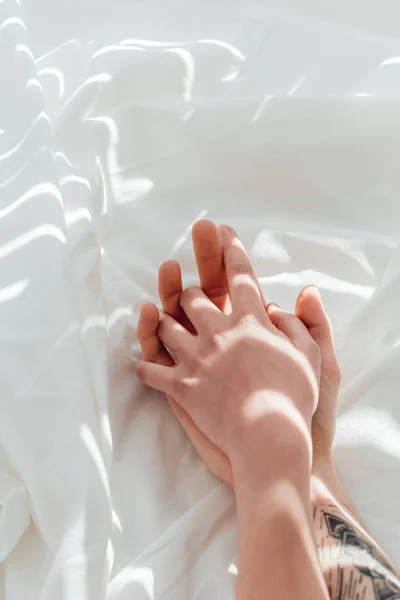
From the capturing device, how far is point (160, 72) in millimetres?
1191

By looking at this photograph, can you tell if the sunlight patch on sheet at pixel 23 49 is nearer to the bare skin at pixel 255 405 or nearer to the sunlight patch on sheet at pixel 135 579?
the bare skin at pixel 255 405

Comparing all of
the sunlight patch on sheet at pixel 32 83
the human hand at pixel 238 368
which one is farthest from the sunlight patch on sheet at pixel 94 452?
the sunlight patch on sheet at pixel 32 83

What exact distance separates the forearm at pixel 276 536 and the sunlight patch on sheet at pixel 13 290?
0.36 meters

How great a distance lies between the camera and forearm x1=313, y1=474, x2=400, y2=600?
0.75m

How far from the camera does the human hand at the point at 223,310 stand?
87cm

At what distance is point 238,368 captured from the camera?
0.89 m

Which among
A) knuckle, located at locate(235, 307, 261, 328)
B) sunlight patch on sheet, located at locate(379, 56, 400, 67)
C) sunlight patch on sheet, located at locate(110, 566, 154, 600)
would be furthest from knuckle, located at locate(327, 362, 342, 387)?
sunlight patch on sheet, located at locate(379, 56, 400, 67)

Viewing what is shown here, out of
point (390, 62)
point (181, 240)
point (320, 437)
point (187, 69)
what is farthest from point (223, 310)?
point (390, 62)

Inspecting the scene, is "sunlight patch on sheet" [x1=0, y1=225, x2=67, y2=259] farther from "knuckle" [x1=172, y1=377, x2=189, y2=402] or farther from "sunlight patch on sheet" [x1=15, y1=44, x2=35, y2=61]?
"sunlight patch on sheet" [x1=15, y1=44, x2=35, y2=61]

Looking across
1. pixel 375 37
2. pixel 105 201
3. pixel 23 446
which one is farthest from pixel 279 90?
pixel 23 446


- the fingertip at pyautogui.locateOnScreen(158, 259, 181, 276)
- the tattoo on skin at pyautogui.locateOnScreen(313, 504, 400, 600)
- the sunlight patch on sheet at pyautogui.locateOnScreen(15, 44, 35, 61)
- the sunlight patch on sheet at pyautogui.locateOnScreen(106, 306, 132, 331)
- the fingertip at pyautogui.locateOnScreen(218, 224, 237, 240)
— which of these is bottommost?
the tattoo on skin at pyautogui.locateOnScreen(313, 504, 400, 600)

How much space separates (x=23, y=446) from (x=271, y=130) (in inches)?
24.9

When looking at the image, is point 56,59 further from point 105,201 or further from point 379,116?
point 379,116

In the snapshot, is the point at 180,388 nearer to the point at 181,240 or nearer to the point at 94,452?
the point at 94,452
